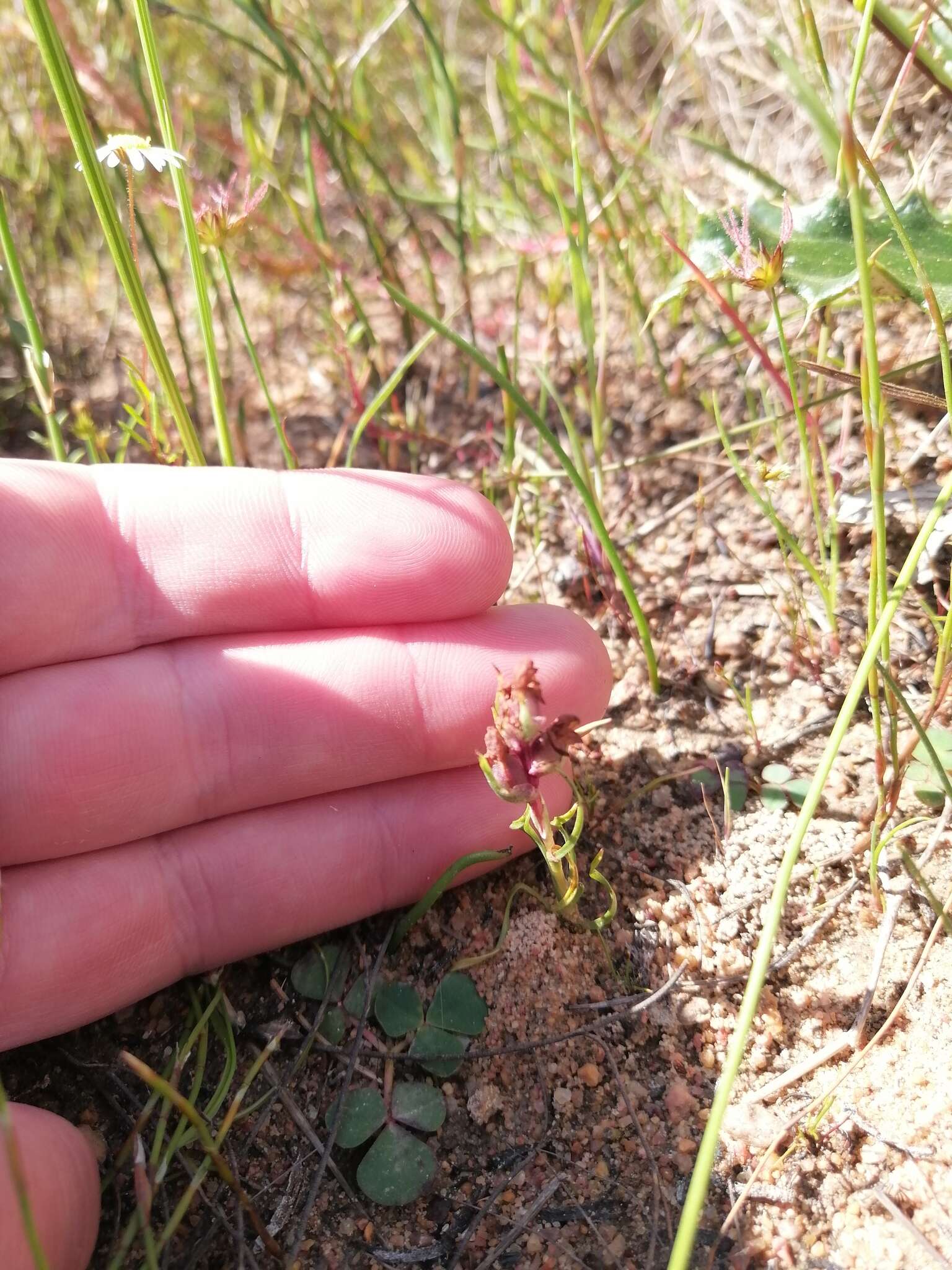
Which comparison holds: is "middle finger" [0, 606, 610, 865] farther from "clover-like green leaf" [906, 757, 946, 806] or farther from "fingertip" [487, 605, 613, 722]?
"clover-like green leaf" [906, 757, 946, 806]

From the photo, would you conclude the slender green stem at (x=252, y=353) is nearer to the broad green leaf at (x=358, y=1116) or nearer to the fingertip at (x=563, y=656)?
the fingertip at (x=563, y=656)

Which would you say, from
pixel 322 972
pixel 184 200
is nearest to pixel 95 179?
pixel 184 200

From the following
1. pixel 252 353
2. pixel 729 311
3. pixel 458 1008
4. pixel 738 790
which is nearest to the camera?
pixel 729 311

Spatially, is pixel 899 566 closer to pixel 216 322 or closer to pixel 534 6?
pixel 534 6

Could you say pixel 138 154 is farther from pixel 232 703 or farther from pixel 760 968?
pixel 760 968

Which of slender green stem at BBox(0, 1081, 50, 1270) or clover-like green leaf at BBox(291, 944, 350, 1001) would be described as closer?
slender green stem at BBox(0, 1081, 50, 1270)

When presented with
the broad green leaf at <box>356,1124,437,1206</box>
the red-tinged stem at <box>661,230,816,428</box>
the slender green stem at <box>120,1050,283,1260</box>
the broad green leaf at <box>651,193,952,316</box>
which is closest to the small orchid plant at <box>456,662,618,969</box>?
the broad green leaf at <box>356,1124,437,1206</box>
